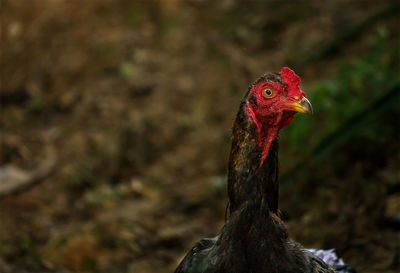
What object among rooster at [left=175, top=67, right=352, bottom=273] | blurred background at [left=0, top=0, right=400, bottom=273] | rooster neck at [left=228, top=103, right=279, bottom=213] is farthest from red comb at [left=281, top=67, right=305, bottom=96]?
blurred background at [left=0, top=0, right=400, bottom=273]

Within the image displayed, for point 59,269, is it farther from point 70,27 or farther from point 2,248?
point 70,27

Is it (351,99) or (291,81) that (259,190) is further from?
(351,99)

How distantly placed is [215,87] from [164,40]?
142cm

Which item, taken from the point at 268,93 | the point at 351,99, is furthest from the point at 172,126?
the point at 268,93

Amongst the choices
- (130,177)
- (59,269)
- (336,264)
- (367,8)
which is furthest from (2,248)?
(367,8)

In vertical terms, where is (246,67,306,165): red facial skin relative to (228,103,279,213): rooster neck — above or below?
above

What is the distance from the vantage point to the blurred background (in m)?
4.08

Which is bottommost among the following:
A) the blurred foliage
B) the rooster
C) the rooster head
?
the rooster

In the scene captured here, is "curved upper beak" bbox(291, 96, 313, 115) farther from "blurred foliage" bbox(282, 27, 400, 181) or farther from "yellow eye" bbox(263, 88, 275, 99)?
"blurred foliage" bbox(282, 27, 400, 181)

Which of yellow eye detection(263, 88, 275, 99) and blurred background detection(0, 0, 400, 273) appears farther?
blurred background detection(0, 0, 400, 273)

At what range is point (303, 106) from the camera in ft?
7.25

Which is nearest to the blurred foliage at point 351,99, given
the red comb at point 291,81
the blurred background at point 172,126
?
the blurred background at point 172,126

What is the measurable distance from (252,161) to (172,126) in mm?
4375

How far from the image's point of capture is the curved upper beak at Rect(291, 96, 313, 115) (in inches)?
86.4
